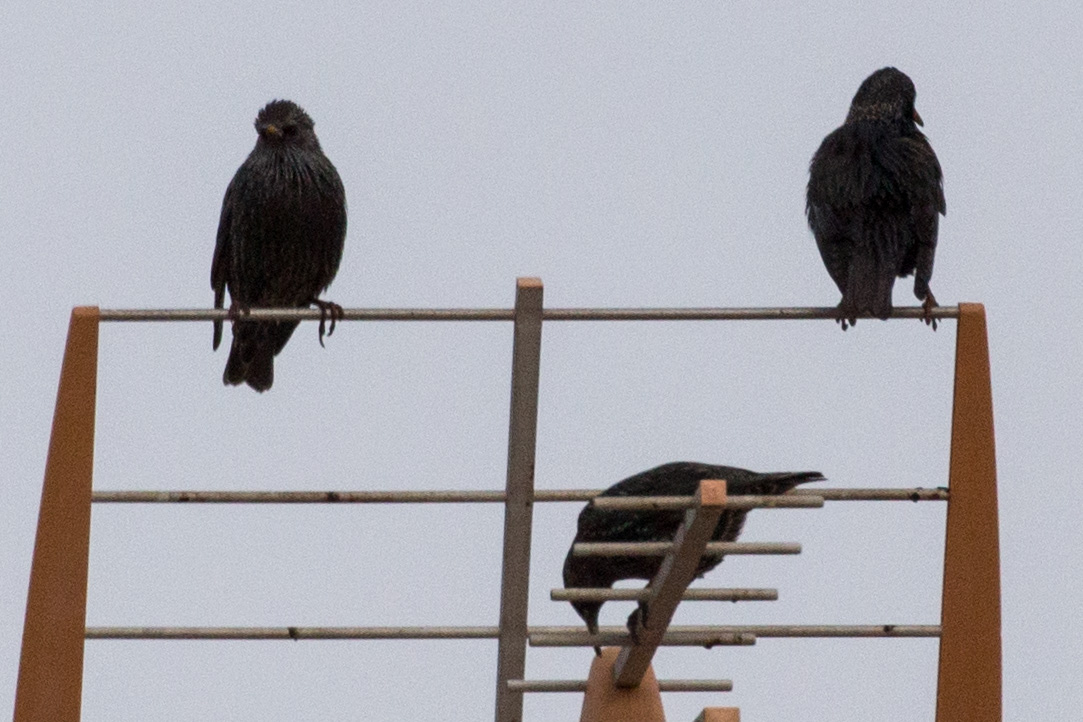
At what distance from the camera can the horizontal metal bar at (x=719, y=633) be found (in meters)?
5.80

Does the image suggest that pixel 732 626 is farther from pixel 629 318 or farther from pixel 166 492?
pixel 166 492

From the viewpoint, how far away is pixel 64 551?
604 centimetres

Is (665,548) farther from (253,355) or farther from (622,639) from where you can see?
(253,355)

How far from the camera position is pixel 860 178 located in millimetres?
7949

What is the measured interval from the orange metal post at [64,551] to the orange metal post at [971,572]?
6.88 feet

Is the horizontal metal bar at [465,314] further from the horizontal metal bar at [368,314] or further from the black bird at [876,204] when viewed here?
the black bird at [876,204]

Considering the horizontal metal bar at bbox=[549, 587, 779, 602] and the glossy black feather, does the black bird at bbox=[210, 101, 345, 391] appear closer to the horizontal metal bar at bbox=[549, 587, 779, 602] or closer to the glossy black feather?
Answer: the glossy black feather

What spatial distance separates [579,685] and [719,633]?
385 millimetres

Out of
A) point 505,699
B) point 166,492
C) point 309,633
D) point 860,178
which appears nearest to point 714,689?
point 505,699

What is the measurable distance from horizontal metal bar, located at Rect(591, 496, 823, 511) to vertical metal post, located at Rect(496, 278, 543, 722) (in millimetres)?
671

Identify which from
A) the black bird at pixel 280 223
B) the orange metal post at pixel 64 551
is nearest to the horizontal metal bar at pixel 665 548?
the orange metal post at pixel 64 551

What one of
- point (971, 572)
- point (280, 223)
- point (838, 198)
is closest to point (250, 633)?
point (971, 572)

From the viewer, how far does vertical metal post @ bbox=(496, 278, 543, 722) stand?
6141 millimetres

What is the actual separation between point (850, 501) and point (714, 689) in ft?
1.96
